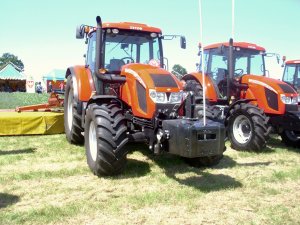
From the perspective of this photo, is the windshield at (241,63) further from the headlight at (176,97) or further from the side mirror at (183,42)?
the headlight at (176,97)

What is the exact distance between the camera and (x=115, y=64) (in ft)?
20.4

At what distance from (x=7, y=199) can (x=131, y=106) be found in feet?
7.12

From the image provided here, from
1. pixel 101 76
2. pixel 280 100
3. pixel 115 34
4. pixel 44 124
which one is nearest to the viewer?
pixel 101 76

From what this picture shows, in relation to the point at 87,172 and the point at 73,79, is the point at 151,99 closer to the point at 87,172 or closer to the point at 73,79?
the point at 87,172

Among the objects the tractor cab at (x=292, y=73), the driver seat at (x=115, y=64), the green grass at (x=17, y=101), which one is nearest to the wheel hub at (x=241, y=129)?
the driver seat at (x=115, y=64)

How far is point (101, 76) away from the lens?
5.76 meters

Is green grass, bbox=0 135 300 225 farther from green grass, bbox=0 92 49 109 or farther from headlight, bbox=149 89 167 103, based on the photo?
green grass, bbox=0 92 49 109

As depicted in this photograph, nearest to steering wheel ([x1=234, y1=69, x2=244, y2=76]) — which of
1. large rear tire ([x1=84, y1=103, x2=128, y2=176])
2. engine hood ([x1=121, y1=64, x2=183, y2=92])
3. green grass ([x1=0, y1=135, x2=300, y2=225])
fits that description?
green grass ([x1=0, y1=135, x2=300, y2=225])

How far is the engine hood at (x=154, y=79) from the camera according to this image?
201 inches

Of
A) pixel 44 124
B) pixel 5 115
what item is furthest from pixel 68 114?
pixel 5 115

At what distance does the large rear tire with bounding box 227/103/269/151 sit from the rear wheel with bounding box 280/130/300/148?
109cm

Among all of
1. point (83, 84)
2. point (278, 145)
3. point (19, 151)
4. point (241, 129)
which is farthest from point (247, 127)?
point (19, 151)

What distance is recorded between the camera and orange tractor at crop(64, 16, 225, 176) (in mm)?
4414

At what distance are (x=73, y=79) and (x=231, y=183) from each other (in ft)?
12.0
